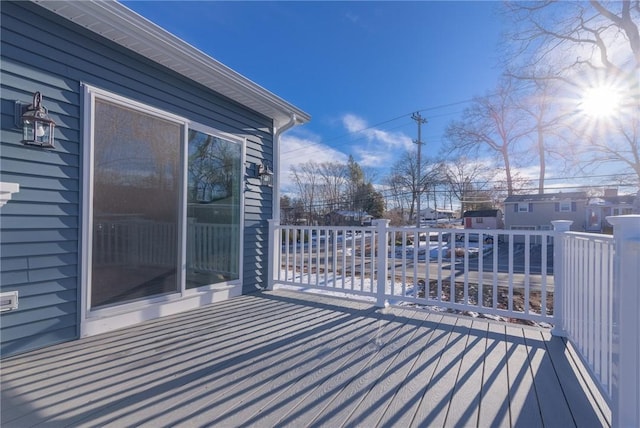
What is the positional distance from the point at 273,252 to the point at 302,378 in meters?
2.35

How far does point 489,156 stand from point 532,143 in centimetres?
253

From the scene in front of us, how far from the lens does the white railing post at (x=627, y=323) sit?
1.18 m

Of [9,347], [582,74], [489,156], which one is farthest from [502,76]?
[9,347]

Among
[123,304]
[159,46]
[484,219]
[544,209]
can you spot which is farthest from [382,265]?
[484,219]

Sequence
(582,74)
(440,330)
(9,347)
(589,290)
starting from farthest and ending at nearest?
(582,74) < (440,330) < (9,347) < (589,290)

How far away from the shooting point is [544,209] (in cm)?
1920

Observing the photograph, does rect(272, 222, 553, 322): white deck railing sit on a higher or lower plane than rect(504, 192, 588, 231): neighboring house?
lower

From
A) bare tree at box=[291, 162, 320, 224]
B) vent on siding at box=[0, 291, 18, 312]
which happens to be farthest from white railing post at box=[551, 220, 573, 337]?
bare tree at box=[291, 162, 320, 224]

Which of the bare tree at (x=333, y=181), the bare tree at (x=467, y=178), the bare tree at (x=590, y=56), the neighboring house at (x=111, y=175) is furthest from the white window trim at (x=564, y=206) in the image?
the neighboring house at (x=111, y=175)

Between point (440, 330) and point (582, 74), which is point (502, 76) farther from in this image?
point (440, 330)

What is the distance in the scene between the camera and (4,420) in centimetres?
138

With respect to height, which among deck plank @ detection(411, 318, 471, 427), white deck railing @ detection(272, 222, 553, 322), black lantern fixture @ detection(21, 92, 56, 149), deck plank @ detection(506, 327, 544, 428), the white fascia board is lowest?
deck plank @ detection(411, 318, 471, 427)

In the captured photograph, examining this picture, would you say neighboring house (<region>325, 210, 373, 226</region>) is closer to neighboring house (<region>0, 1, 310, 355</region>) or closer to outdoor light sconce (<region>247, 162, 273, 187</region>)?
outdoor light sconce (<region>247, 162, 273, 187</region>)

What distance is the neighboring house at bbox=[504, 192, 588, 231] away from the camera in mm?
18619
